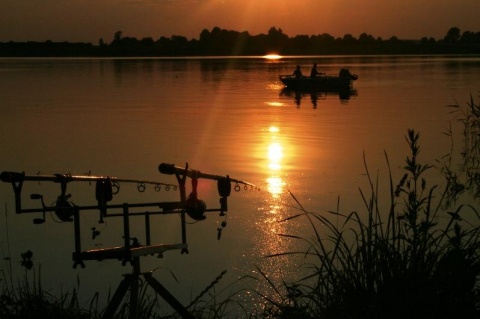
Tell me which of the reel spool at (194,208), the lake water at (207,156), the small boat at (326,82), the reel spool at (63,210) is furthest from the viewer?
the small boat at (326,82)

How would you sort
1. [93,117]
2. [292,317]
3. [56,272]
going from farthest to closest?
[93,117] < [56,272] < [292,317]

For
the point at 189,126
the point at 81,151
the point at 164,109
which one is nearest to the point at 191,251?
the point at 81,151

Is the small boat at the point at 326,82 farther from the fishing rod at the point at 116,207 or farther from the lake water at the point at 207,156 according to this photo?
the fishing rod at the point at 116,207

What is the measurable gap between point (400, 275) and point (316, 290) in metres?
0.59

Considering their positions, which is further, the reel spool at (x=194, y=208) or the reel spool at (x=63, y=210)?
the reel spool at (x=194, y=208)

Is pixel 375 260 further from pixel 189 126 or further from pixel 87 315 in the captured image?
pixel 189 126

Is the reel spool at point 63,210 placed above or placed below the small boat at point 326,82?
above

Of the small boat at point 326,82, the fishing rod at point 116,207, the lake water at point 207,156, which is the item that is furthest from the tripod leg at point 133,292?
the small boat at point 326,82

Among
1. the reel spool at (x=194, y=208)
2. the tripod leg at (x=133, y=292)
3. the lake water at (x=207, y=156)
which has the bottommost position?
the lake water at (x=207, y=156)

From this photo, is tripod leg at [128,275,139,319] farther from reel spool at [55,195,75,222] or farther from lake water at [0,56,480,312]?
lake water at [0,56,480,312]

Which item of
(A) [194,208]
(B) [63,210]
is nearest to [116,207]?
(B) [63,210]

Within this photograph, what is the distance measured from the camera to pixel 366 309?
4.90 m

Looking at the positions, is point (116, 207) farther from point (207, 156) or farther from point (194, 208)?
point (207, 156)

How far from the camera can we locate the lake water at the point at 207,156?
35.1ft
